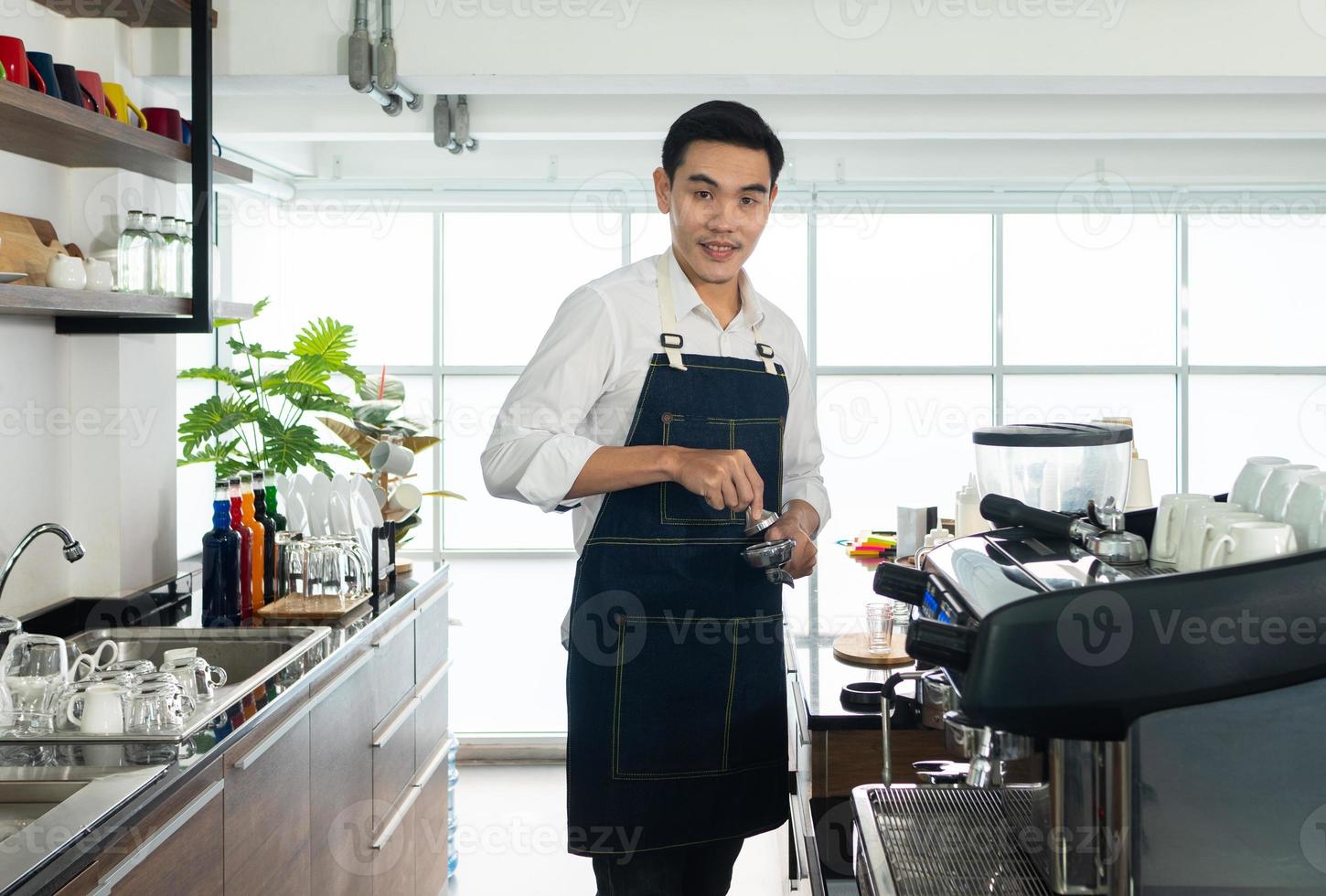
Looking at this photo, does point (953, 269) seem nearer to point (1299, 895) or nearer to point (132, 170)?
point (132, 170)

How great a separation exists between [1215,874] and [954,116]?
11.2 feet

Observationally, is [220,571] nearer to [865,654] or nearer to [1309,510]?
[865,654]

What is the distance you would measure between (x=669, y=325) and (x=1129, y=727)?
1082 millimetres

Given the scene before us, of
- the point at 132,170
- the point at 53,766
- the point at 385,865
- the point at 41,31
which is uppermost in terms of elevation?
the point at 41,31

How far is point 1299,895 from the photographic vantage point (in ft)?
2.80

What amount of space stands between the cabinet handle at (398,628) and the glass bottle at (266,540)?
294 millimetres

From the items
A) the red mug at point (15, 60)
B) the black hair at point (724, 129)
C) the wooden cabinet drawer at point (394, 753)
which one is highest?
the red mug at point (15, 60)

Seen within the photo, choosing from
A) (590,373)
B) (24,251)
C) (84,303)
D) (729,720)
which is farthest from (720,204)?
(24,251)

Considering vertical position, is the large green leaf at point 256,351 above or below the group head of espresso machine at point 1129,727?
above

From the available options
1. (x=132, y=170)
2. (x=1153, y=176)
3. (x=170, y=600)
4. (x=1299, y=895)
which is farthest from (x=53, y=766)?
(x=1153, y=176)

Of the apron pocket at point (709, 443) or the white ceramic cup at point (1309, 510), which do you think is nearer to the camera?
the white ceramic cup at point (1309, 510)

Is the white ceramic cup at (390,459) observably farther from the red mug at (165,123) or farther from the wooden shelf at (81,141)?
the red mug at (165,123)

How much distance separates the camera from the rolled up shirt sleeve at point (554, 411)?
1.60 meters

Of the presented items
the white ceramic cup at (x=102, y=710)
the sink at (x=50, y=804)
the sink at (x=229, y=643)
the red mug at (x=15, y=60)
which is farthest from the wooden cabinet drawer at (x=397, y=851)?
the red mug at (x=15, y=60)
